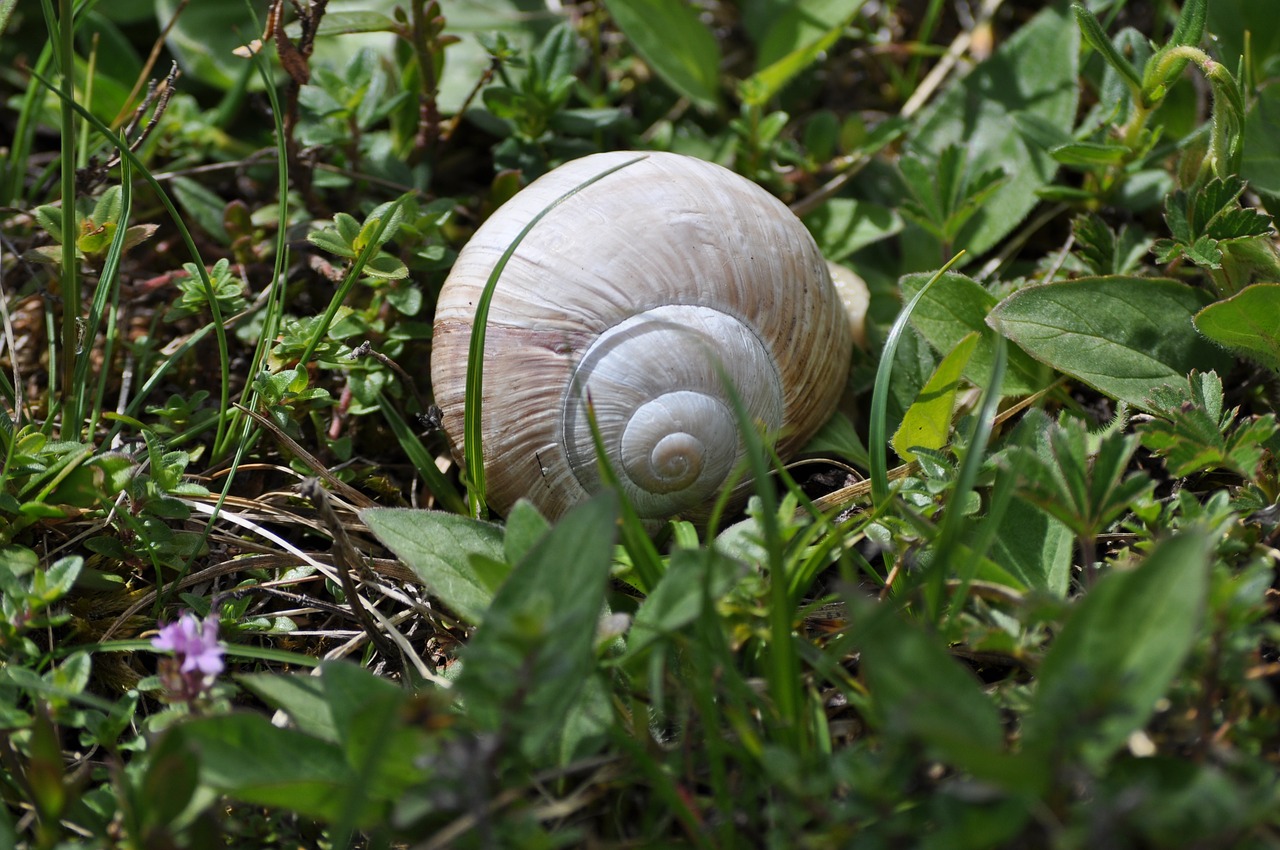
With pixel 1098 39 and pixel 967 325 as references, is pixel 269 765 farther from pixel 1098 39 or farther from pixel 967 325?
pixel 1098 39

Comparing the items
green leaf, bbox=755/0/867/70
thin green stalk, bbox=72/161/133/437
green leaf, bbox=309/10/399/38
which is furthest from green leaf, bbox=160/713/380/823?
green leaf, bbox=755/0/867/70

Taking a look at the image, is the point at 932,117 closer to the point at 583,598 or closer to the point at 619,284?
the point at 619,284

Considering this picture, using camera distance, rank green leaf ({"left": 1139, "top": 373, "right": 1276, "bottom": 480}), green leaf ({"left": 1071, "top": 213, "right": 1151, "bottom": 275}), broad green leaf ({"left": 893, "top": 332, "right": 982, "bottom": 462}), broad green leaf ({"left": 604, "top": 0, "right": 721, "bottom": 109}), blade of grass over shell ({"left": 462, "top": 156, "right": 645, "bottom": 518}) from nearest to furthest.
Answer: green leaf ({"left": 1139, "top": 373, "right": 1276, "bottom": 480}) < blade of grass over shell ({"left": 462, "top": 156, "right": 645, "bottom": 518}) < broad green leaf ({"left": 893, "top": 332, "right": 982, "bottom": 462}) < green leaf ({"left": 1071, "top": 213, "right": 1151, "bottom": 275}) < broad green leaf ({"left": 604, "top": 0, "right": 721, "bottom": 109})

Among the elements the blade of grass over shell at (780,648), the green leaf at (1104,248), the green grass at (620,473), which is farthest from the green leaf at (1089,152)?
the blade of grass over shell at (780,648)

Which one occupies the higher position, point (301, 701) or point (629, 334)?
point (629, 334)

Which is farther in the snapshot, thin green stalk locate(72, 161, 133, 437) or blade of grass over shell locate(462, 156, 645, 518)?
thin green stalk locate(72, 161, 133, 437)

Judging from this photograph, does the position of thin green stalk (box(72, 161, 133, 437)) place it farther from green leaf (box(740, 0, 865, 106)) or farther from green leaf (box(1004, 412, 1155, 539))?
green leaf (box(1004, 412, 1155, 539))

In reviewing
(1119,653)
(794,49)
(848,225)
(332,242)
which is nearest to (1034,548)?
(1119,653)
